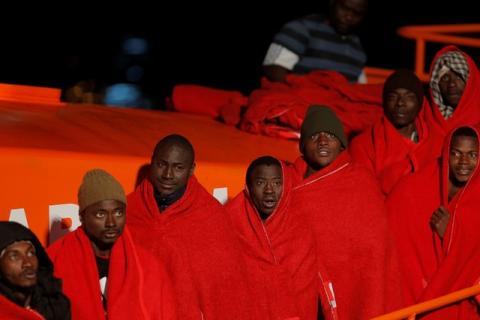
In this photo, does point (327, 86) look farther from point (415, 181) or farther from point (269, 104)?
point (415, 181)

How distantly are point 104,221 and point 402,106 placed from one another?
6.30 feet

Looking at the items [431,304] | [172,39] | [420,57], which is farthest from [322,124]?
[172,39]

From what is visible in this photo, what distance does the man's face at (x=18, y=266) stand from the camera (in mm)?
5094

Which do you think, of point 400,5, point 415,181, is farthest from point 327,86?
point 400,5

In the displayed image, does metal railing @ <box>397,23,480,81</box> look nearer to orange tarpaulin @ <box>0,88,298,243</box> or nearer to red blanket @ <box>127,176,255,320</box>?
orange tarpaulin @ <box>0,88,298,243</box>

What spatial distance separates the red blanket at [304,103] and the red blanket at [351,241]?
1.09 meters

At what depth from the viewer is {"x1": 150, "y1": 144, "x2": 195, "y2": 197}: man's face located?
591 cm

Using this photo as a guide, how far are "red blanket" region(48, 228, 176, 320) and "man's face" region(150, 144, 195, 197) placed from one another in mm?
351

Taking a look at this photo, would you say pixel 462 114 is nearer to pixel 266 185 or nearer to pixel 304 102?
pixel 304 102

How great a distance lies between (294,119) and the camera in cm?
751

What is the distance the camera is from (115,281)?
555 centimetres

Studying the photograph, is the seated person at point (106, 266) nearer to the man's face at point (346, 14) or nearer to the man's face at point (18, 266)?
the man's face at point (18, 266)

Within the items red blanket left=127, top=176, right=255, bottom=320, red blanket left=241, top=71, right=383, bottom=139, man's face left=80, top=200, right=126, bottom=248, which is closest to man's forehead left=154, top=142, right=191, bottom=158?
red blanket left=127, top=176, right=255, bottom=320

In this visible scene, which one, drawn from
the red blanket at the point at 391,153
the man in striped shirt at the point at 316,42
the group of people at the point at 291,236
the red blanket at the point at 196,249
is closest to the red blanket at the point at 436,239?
the group of people at the point at 291,236
